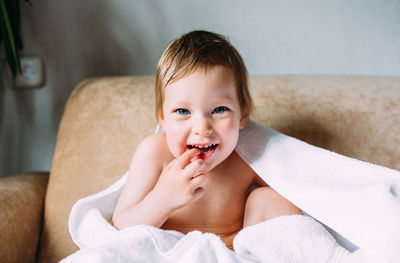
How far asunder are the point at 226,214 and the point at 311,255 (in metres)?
0.26

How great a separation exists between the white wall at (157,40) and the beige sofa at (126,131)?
21 centimetres

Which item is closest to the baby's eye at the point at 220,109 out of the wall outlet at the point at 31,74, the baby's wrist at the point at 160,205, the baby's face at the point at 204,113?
the baby's face at the point at 204,113

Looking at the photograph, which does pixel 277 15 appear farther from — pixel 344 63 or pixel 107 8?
pixel 107 8

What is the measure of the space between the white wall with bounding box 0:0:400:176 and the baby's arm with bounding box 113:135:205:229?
22.5 inches

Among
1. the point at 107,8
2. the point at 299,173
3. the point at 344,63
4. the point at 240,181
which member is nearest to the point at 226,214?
the point at 240,181

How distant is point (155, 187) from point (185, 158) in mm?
98

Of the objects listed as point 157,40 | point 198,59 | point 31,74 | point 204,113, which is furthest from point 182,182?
point 31,74

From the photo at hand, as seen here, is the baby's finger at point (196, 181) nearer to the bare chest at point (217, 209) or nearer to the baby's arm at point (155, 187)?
the baby's arm at point (155, 187)

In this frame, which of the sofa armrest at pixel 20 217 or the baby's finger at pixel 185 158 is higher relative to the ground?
the baby's finger at pixel 185 158

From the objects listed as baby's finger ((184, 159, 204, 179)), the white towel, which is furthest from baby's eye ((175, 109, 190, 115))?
the white towel

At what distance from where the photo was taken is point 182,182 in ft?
2.41

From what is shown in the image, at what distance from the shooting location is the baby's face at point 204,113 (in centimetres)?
74

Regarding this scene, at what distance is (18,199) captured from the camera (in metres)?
0.96

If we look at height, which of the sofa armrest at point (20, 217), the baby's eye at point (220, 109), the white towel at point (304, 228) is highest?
the baby's eye at point (220, 109)
